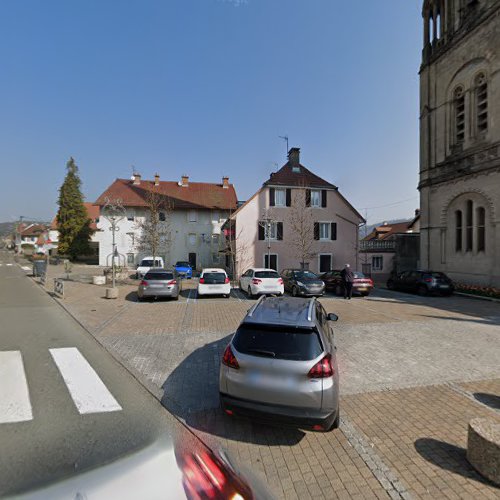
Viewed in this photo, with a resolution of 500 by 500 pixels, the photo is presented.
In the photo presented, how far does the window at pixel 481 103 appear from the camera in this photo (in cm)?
1816

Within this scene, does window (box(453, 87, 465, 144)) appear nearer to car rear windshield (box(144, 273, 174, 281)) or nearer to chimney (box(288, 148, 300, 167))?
chimney (box(288, 148, 300, 167))

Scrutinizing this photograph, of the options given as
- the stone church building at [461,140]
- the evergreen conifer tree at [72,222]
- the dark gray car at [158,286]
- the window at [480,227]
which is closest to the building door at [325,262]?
the stone church building at [461,140]

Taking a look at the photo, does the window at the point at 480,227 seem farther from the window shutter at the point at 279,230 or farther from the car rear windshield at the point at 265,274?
the window shutter at the point at 279,230

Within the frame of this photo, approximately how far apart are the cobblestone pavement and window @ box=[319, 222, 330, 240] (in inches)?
643

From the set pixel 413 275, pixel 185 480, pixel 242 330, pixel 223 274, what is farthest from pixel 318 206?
pixel 185 480

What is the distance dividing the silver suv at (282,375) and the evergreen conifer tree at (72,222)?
155 feet

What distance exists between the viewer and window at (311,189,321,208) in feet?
87.7

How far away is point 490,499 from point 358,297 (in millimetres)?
13725

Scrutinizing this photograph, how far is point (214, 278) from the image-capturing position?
1485 cm

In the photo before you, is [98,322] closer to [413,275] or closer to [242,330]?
[242,330]

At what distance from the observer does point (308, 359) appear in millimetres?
3672

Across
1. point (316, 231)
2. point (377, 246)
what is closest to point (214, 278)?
point (316, 231)

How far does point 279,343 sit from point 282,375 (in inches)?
15.6

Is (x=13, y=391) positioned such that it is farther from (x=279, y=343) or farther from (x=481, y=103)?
(x=481, y=103)
